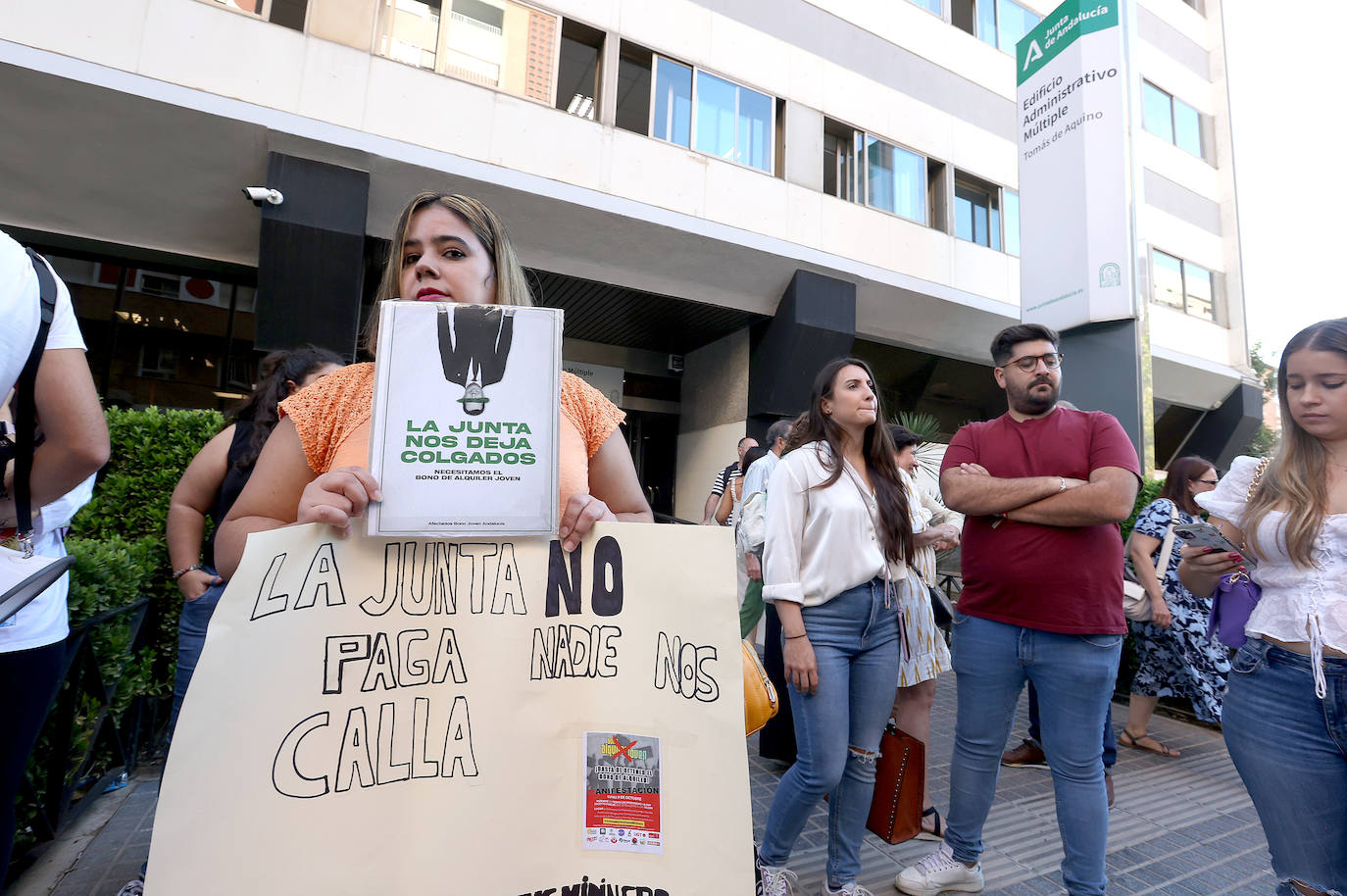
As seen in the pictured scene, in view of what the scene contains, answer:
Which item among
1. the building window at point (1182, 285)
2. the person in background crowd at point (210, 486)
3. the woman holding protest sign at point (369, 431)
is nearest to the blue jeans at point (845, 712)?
the woman holding protest sign at point (369, 431)

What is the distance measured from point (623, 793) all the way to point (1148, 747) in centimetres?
544

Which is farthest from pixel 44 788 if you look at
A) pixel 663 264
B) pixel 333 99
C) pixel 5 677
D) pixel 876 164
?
pixel 876 164

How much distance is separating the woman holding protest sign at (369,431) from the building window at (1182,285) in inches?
728

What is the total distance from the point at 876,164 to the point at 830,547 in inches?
448

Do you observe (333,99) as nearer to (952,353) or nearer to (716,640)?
(716,640)

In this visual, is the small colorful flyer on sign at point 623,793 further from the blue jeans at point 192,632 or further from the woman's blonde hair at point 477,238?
the blue jeans at point 192,632

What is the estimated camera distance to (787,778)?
2645mm

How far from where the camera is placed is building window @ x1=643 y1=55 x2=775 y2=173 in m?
10.4

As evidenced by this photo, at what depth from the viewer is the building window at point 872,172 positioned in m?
11.9

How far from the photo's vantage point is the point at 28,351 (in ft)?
5.33

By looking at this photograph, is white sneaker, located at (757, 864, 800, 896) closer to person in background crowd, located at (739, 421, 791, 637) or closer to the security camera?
person in background crowd, located at (739, 421, 791, 637)

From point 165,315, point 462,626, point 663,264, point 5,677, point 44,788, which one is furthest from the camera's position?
point 663,264

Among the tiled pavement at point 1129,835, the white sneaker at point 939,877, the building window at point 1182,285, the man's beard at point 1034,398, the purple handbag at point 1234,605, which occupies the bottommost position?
the tiled pavement at point 1129,835

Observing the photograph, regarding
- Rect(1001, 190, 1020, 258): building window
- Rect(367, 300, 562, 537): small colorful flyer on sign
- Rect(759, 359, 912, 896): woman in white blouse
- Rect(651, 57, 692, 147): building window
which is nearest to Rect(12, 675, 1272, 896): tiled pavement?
Rect(759, 359, 912, 896): woman in white blouse
